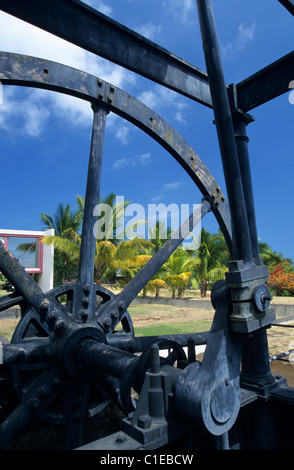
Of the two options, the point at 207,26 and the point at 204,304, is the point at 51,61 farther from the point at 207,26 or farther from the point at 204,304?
the point at 204,304

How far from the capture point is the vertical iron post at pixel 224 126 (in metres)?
1.56

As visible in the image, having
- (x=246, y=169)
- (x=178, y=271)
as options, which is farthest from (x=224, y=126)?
(x=178, y=271)

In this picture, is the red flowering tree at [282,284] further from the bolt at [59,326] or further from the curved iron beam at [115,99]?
the bolt at [59,326]

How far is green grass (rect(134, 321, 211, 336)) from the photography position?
357 inches

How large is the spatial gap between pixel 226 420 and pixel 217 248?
853 inches

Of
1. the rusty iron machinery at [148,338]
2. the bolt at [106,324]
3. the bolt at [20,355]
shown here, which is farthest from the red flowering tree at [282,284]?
the bolt at [20,355]

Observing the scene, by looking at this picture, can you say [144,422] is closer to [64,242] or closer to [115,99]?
[115,99]

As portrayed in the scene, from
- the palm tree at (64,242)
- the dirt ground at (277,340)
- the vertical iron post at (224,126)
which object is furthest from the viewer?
the palm tree at (64,242)

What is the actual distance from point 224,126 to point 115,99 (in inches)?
76.1

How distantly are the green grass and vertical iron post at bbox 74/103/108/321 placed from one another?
6358mm

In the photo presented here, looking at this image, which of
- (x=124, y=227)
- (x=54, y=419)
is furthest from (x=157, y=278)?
(x=54, y=419)

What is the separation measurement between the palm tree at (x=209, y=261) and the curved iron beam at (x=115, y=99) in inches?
708

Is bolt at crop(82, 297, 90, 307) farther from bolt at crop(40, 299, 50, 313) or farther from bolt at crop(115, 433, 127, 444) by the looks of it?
bolt at crop(115, 433, 127, 444)

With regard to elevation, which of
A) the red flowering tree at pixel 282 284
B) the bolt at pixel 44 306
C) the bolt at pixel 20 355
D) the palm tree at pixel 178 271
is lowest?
the bolt at pixel 20 355
